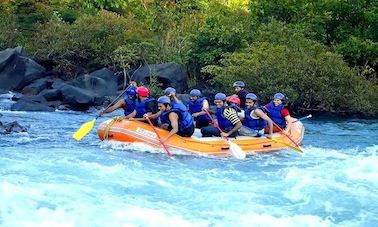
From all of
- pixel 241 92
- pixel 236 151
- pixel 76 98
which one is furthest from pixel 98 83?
pixel 236 151

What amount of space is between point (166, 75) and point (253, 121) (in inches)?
367

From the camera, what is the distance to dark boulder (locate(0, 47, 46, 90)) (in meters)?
21.5

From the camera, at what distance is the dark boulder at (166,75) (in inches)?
843

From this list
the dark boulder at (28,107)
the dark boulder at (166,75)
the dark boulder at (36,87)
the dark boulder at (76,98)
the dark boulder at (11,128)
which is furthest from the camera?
the dark boulder at (166,75)

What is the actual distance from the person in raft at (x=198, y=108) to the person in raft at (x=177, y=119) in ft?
3.41

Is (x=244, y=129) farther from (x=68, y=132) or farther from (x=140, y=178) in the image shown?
(x=68, y=132)

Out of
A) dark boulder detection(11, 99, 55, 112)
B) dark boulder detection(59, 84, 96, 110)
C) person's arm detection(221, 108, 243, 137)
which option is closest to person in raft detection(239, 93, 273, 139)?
person's arm detection(221, 108, 243, 137)

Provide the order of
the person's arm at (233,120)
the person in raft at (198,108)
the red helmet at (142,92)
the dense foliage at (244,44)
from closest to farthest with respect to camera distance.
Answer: the person's arm at (233,120)
the red helmet at (142,92)
the person in raft at (198,108)
the dense foliage at (244,44)

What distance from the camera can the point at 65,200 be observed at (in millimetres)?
8289

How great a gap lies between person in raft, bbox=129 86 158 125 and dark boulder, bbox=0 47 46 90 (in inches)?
403

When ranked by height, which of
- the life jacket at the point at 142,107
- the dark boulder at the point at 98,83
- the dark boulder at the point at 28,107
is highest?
the life jacket at the point at 142,107

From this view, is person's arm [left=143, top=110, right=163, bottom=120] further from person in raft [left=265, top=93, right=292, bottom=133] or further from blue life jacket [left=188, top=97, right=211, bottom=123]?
person in raft [left=265, top=93, right=292, bottom=133]

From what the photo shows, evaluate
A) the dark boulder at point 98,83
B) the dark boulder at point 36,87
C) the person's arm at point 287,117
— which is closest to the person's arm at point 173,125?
the person's arm at point 287,117

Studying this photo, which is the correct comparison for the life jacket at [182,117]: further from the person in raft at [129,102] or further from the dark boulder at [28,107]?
the dark boulder at [28,107]
